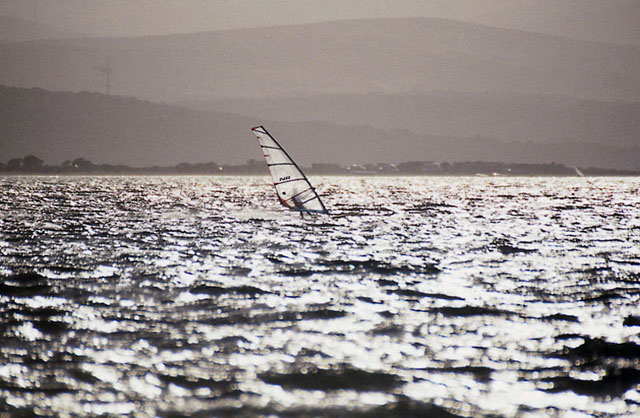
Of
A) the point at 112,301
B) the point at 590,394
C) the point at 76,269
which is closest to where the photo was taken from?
the point at 590,394

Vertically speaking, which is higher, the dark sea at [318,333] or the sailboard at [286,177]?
the sailboard at [286,177]

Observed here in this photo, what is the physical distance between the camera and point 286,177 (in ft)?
160

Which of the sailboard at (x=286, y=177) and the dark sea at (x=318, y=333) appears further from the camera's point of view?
the sailboard at (x=286, y=177)

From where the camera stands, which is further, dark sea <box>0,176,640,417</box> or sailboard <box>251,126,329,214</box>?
sailboard <box>251,126,329,214</box>

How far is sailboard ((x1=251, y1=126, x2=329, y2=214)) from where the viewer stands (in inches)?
1853

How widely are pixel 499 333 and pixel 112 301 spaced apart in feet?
35.7

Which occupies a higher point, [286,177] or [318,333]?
[286,177]

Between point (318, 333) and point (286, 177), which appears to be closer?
point (318, 333)

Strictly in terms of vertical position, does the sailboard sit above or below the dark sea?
above

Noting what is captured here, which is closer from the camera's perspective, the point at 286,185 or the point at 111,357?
A: the point at 111,357

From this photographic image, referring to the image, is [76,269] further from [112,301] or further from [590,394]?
[590,394]

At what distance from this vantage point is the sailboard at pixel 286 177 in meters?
47.1

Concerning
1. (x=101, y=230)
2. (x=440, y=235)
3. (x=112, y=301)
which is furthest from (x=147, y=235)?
(x=112, y=301)

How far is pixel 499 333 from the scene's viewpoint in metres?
14.9
